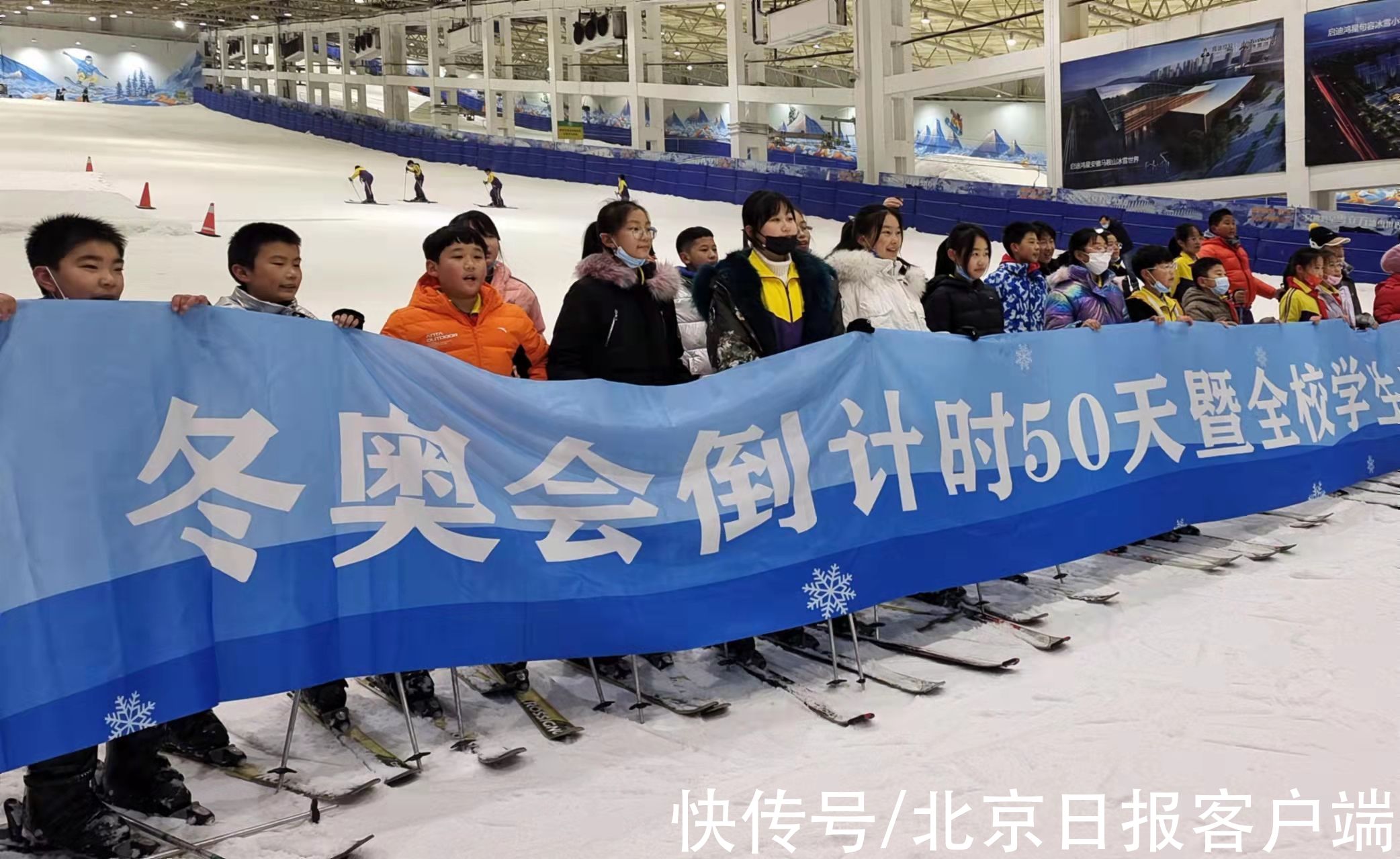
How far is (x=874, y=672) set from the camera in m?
3.71

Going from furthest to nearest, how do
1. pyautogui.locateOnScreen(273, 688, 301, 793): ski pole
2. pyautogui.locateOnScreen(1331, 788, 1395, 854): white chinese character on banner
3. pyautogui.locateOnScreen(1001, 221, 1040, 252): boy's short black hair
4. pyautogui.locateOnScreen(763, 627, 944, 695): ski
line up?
1. pyautogui.locateOnScreen(1001, 221, 1040, 252): boy's short black hair
2. pyautogui.locateOnScreen(763, 627, 944, 695): ski
3. pyautogui.locateOnScreen(273, 688, 301, 793): ski pole
4. pyautogui.locateOnScreen(1331, 788, 1395, 854): white chinese character on banner

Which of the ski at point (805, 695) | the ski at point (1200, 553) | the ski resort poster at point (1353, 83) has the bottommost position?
the ski at point (1200, 553)

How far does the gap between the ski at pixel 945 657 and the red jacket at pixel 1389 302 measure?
16.0 feet

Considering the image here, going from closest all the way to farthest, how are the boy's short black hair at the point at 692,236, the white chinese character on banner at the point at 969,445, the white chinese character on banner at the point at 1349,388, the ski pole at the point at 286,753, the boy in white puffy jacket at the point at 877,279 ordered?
the ski pole at the point at 286,753 → the white chinese character on banner at the point at 969,445 → the boy in white puffy jacket at the point at 877,279 → the boy's short black hair at the point at 692,236 → the white chinese character on banner at the point at 1349,388

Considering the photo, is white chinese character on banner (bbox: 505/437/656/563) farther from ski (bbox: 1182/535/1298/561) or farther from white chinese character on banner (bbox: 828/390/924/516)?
ski (bbox: 1182/535/1298/561)

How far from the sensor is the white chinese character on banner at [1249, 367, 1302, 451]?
546 cm

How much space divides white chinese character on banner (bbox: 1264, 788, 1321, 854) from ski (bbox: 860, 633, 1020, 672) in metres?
1.11

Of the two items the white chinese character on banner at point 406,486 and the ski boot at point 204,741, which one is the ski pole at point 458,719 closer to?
the white chinese character on banner at point 406,486

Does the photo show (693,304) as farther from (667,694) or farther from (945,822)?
(945,822)

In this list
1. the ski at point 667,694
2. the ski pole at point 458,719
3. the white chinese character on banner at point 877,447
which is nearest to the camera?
the ski pole at point 458,719

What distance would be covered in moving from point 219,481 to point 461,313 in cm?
100

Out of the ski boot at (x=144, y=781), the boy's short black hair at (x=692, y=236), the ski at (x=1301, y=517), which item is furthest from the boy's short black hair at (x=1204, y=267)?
the ski boot at (x=144, y=781)

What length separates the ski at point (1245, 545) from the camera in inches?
199

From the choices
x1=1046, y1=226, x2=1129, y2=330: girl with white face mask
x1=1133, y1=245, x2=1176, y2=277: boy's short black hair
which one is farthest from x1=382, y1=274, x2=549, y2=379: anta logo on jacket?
x1=1133, y1=245, x2=1176, y2=277: boy's short black hair
